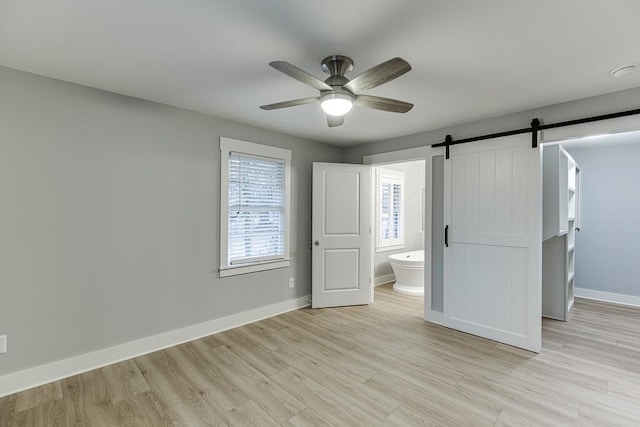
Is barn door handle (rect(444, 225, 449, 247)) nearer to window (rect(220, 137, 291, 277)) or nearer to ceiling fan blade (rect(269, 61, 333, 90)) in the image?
window (rect(220, 137, 291, 277))

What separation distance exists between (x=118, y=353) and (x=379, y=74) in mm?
3083

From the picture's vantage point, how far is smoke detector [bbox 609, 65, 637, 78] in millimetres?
2096

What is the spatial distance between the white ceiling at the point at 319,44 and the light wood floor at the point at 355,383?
2338 mm

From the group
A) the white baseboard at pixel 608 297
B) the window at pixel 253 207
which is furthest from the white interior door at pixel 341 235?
the white baseboard at pixel 608 297

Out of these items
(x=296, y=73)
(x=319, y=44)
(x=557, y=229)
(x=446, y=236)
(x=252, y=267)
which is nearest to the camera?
(x=296, y=73)

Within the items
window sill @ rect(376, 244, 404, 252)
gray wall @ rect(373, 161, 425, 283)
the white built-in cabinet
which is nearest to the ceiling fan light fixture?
the white built-in cabinet

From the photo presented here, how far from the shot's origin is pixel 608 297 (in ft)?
14.6

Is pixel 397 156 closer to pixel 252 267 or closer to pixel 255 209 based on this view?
pixel 255 209

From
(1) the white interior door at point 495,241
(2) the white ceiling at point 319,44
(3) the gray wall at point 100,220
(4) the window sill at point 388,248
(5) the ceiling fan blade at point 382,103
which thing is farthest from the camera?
(4) the window sill at point 388,248

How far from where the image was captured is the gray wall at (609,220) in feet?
14.1

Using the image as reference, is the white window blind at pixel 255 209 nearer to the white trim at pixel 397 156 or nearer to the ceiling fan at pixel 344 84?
the white trim at pixel 397 156

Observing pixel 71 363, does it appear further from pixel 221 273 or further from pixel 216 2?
pixel 216 2

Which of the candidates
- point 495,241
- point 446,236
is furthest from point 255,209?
point 495,241

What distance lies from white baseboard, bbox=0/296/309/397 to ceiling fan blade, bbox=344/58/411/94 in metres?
2.80
